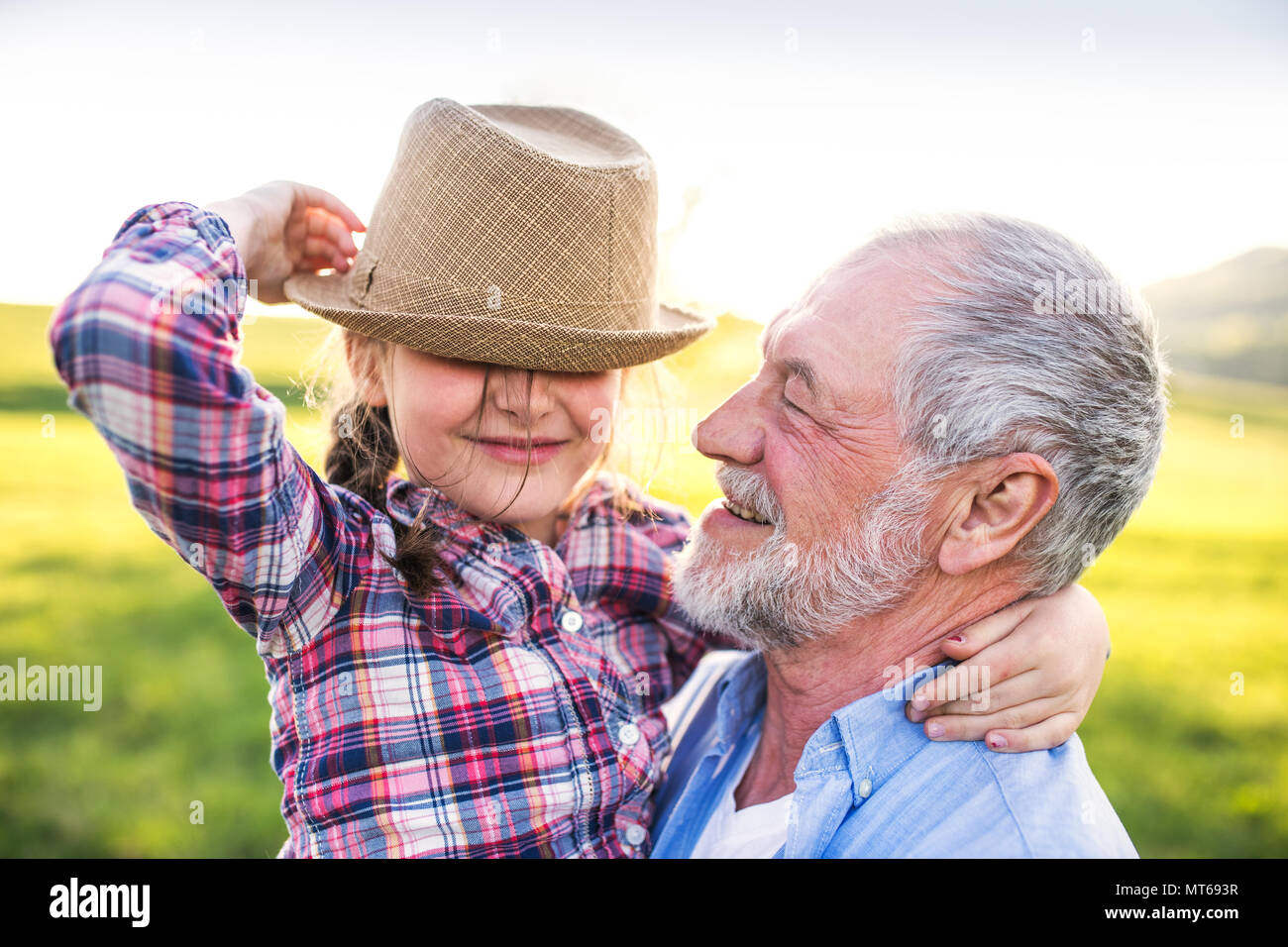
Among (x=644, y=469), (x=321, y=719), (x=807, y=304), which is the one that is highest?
(x=807, y=304)

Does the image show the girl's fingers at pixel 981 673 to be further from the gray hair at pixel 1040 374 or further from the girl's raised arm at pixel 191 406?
the girl's raised arm at pixel 191 406

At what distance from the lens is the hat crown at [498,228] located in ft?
6.70

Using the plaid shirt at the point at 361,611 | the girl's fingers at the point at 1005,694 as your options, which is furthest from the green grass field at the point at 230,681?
the girl's fingers at the point at 1005,694

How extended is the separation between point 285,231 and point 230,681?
5.05 metres

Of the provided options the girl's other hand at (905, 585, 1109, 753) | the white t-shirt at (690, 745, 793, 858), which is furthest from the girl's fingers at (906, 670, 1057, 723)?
the white t-shirt at (690, 745, 793, 858)

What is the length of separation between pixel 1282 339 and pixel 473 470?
4378 cm

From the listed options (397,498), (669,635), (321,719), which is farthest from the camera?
(669,635)

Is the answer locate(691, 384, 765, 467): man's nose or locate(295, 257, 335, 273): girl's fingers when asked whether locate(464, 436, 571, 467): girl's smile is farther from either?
locate(295, 257, 335, 273): girl's fingers

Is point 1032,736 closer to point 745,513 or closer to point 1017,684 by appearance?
point 1017,684

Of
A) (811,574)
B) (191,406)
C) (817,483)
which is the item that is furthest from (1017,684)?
(191,406)

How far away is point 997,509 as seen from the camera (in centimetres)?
209

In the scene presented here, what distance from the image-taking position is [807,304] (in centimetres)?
231

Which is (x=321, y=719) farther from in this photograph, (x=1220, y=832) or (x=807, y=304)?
(x=1220, y=832)
